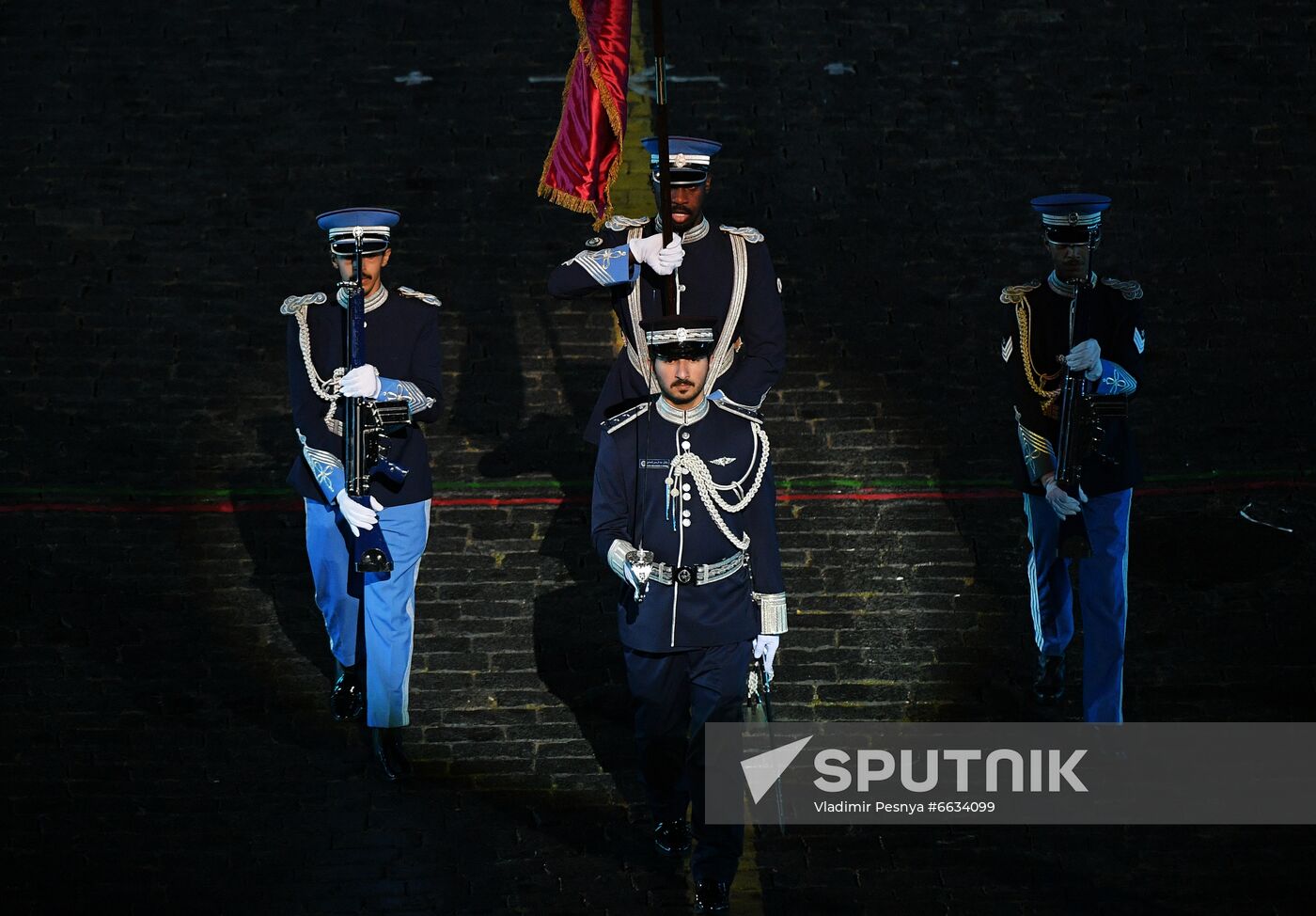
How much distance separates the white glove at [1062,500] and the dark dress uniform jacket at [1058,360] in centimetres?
8

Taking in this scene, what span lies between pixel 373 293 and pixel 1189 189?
6.21 m

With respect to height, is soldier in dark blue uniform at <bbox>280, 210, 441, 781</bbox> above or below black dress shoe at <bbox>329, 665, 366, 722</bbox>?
above

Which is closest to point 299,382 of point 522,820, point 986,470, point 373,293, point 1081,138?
point 373,293

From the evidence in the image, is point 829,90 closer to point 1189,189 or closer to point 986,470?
point 1189,189

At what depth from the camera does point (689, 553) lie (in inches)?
304

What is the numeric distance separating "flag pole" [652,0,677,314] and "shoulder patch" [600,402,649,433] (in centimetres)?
67

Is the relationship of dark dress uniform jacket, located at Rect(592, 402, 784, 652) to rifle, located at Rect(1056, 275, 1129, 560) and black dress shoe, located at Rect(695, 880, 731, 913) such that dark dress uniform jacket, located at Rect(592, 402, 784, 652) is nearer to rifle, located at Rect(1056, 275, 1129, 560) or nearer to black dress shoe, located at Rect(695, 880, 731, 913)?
black dress shoe, located at Rect(695, 880, 731, 913)

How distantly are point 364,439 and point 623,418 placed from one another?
1408mm

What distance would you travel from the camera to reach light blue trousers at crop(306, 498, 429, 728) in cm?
855

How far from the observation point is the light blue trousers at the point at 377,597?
8555 millimetres

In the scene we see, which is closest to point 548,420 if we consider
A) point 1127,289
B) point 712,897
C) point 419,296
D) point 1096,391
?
point 419,296

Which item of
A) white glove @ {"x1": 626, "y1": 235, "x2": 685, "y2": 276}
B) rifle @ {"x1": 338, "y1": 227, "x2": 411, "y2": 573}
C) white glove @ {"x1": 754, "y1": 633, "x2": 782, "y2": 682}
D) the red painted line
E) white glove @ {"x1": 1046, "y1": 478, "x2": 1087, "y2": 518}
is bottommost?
the red painted line

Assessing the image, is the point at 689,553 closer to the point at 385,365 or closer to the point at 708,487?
the point at 708,487

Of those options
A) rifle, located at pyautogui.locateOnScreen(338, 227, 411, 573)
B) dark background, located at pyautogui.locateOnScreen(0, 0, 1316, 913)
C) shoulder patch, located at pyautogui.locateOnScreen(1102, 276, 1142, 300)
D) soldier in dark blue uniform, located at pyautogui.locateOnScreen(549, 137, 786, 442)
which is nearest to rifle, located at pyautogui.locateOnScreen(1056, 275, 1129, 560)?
shoulder patch, located at pyautogui.locateOnScreen(1102, 276, 1142, 300)
